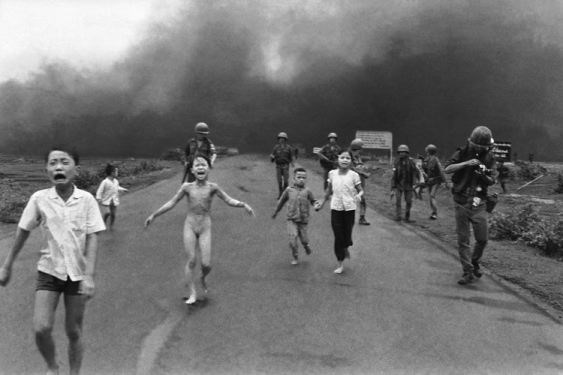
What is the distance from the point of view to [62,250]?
171 inches

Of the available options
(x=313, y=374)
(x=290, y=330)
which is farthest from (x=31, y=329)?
(x=313, y=374)

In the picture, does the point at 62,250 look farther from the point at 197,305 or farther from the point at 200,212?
the point at 200,212

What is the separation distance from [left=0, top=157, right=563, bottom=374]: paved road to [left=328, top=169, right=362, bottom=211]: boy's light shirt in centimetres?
111

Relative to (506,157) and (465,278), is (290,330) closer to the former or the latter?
(465,278)

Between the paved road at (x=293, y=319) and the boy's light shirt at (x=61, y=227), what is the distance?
120 cm

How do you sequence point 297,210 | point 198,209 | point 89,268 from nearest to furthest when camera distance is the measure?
point 89,268 → point 198,209 → point 297,210

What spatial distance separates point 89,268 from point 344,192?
488 centimetres

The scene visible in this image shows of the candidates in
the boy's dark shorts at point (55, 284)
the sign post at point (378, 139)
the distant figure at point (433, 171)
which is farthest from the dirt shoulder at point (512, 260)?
the sign post at point (378, 139)

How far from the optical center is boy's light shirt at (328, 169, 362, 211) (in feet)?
27.8

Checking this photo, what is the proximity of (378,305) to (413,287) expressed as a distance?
1.21 meters

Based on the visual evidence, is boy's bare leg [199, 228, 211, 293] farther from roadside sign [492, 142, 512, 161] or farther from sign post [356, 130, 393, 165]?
sign post [356, 130, 393, 165]

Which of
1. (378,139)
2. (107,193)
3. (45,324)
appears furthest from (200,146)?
(378,139)

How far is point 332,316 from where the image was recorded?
6.43 m

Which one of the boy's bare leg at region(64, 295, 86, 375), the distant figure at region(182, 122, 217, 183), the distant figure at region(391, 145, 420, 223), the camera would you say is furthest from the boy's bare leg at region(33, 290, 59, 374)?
the distant figure at region(391, 145, 420, 223)
